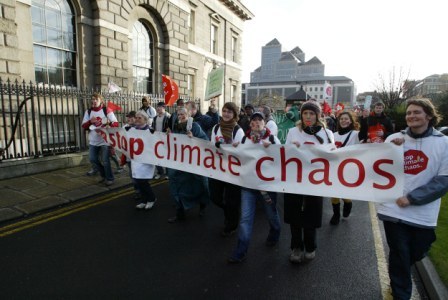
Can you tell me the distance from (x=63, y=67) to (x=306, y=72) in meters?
154

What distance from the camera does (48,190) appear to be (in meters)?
6.27

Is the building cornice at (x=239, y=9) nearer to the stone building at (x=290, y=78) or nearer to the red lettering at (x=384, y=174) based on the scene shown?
the red lettering at (x=384, y=174)

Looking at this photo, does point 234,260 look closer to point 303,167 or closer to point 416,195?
point 303,167

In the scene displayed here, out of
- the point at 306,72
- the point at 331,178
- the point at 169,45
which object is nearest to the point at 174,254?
the point at 331,178

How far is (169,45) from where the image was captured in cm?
1683

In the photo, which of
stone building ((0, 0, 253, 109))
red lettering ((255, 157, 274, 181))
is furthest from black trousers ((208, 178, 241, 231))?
stone building ((0, 0, 253, 109))

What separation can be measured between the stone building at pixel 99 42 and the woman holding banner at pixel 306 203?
7.23 m

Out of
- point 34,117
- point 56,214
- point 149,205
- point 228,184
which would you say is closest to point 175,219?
point 149,205

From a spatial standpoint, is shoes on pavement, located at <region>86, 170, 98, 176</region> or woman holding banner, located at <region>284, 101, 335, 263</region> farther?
shoes on pavement, located at <region>86, 170, 98, 176</region>

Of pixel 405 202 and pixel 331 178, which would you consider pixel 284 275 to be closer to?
pixel 331 178

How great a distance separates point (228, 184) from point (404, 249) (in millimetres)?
2248

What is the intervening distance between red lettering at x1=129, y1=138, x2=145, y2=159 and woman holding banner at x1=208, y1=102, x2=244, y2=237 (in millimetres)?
1431

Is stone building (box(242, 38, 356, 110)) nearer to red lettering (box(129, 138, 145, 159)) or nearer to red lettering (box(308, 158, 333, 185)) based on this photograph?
red lettering (box(129, 138, 145, 159))

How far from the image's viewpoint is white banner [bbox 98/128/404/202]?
2.96 meters
